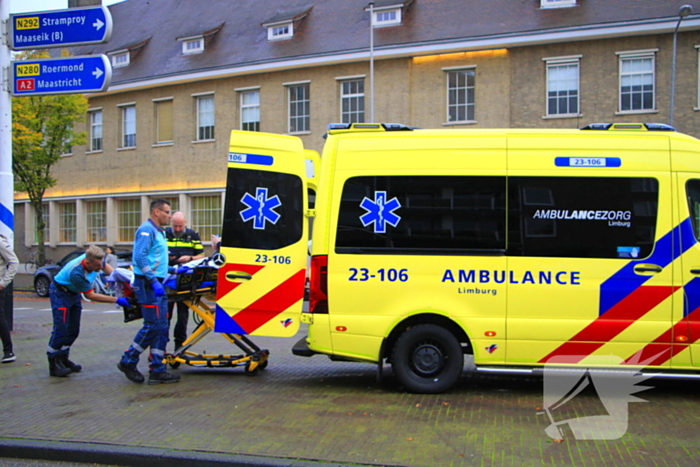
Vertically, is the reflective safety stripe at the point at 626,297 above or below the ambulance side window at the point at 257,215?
below

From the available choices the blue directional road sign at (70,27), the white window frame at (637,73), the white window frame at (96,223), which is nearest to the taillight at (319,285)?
the blue directional road sign at (70,27)

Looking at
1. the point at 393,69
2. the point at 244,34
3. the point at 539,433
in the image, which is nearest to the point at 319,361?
the point at 539,433

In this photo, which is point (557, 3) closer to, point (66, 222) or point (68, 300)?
point (68, 300)

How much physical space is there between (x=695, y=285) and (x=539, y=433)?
7.68 ft

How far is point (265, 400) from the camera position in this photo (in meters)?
6.75

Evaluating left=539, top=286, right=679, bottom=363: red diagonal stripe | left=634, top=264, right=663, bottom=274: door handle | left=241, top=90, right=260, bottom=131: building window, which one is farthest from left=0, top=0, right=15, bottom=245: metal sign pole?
left=241, top=90, right=260, bottom=131: building window

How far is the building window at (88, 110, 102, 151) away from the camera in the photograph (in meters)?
32.5

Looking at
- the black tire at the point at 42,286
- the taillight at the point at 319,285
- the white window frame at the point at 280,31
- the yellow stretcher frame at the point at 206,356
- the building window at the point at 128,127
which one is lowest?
the black tire at the point at 42,286

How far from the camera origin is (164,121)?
100 feet

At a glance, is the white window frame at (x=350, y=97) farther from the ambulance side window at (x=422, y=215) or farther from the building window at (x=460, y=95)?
the ambulance side window at (x=422, y=215)

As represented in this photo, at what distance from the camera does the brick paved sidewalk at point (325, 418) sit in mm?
5082

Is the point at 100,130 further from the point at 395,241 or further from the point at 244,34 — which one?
the point at 395,241

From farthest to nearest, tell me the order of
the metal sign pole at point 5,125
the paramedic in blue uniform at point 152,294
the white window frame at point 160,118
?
the white window frame at point 160,118 < the metal sign pole at point 5,125 < the paramedic in blue uniform at point 152,294

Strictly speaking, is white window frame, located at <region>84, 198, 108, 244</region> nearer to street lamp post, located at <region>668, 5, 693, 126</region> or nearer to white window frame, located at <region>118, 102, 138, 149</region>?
white window frame, located at <region>118, 102, 138, 149</region>
